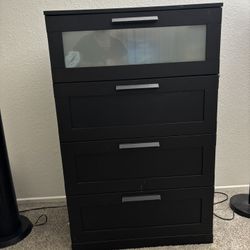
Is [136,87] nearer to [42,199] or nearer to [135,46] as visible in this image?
[135,46]

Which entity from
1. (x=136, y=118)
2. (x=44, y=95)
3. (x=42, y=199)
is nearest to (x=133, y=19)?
(x=136, y=118)

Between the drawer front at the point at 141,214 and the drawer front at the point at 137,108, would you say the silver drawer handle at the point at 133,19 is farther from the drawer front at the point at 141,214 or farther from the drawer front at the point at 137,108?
the drawer front at the point at 141,214

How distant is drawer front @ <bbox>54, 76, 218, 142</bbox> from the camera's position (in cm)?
127

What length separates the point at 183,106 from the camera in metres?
1.31

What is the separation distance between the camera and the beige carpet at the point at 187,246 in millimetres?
1515

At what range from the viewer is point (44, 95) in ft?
5.72

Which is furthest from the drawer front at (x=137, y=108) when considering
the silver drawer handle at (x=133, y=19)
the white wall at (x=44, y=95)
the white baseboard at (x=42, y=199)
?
the white baseboard at (x=42, y=199)

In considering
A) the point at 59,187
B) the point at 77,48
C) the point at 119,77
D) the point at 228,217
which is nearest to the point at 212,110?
the point at 119,77

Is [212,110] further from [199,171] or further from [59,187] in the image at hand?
[59,187]

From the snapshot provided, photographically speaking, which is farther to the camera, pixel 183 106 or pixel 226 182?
pixel 226 182

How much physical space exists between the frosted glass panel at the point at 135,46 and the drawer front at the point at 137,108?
9 centimetres

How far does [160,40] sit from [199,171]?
0.61 meters

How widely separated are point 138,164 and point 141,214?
0.26 meters

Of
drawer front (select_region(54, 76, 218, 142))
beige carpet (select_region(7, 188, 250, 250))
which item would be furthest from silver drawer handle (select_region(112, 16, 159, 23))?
beige carpet (select_region(7, 188, 250, 250))
